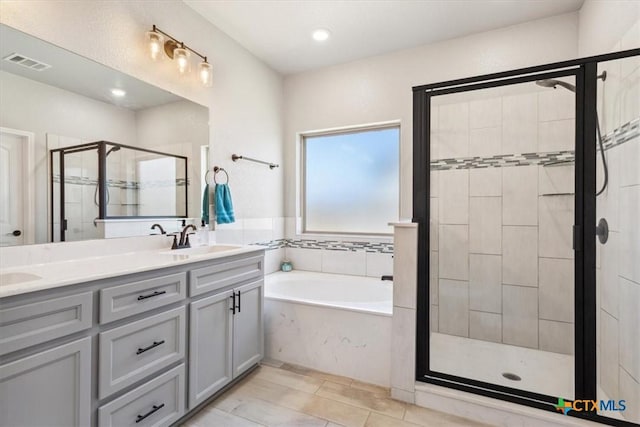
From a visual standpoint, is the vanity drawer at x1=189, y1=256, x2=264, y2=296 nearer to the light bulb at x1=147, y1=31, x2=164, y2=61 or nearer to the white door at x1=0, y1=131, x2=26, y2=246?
the white door at x1=0, y1=131, x2=26, y2=246

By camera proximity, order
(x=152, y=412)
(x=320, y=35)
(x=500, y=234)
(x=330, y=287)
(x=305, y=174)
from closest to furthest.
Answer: (x=152, y=412) → (x=500, y=234) → (x=320, y=35) → (x=330, y=287) → (x=305, y=174)

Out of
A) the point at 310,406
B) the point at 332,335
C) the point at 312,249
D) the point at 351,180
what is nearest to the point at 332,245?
the point at 312,249

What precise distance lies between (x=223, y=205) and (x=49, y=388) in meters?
1.54

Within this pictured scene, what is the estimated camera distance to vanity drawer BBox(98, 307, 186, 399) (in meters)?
1.28

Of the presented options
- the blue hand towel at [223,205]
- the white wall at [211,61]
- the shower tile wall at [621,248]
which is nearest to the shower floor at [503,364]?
the shower tile wall at [621,248]

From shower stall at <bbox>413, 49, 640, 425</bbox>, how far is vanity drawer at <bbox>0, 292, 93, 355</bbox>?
172 cm

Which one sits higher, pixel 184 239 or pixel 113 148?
pixel 113 148

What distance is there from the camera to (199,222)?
2359 mm

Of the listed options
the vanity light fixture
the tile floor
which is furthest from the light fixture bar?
the tile floor

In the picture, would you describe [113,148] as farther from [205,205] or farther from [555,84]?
[555,84]

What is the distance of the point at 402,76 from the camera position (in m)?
2.86

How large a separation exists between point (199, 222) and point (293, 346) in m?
1.19

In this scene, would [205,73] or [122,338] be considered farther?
[205,73]

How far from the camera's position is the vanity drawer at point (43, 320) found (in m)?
1.01
